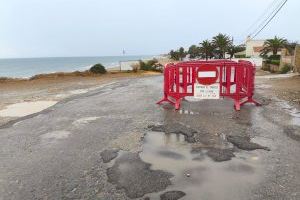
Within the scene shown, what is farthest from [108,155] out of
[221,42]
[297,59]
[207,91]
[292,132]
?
[221,42]

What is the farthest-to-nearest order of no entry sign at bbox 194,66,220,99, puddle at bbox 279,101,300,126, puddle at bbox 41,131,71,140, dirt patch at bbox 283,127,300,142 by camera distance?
no entry sign at bbox 194,66,220,99, puddle at bbox 279,101,300,126, puddle at bbox 41,131,71,140, dirt patch at bbox 283,127,300,142

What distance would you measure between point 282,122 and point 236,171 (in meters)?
3.70

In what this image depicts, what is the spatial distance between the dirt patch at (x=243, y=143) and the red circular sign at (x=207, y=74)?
3.11 meters

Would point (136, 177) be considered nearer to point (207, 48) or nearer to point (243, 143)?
point (243, 143)

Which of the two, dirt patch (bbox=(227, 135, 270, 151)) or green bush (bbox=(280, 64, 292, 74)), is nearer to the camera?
dirt patch (bbox=(227, 135, 270, 151))

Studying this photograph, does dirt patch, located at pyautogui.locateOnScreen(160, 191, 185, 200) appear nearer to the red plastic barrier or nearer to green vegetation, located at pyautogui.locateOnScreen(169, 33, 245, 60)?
the red plastic barrier

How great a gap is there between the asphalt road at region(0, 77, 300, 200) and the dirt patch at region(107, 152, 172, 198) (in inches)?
0.6

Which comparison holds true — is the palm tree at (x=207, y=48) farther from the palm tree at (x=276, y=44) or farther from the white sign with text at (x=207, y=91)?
the white sign with text at (x=207, y=91)

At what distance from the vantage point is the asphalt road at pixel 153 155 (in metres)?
4.49

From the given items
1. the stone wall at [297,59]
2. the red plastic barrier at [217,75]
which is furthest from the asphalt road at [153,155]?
the stone wall at [297,59]

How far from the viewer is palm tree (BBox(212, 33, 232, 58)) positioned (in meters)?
64.5

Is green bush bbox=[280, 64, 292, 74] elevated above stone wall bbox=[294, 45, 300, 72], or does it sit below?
below

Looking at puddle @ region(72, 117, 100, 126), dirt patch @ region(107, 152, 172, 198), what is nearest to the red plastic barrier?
puddle @ region(72, 117, 100, 126)

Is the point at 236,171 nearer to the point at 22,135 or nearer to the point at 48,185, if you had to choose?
the point at 48,185
